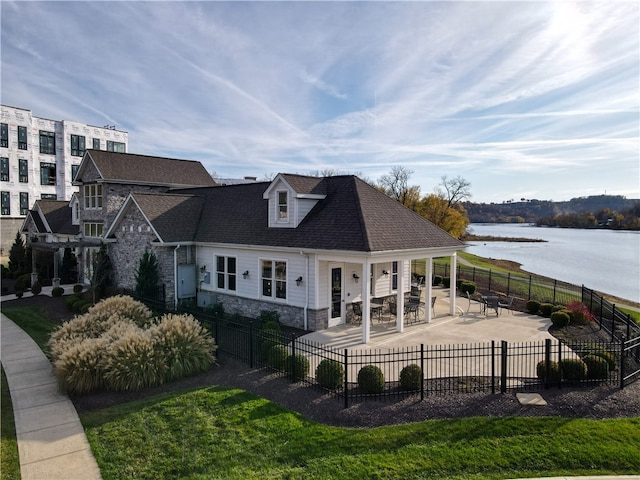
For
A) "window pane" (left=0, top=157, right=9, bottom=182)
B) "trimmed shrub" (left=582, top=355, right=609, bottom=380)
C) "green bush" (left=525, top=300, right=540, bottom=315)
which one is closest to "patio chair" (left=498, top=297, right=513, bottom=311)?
"green bush" (left=525, top=300, right=540, bottom=315)

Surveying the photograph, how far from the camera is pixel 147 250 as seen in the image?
→ 69.8ft

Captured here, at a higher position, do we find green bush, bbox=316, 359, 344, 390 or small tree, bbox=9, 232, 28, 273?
small tree, bbox=9, 232, 28, 273

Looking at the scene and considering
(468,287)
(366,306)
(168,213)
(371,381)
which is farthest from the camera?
(468,287)

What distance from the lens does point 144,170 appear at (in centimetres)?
2764

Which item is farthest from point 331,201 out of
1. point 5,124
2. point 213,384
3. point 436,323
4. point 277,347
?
point 5,124

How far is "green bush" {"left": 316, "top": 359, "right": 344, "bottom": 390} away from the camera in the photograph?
10.4 meters

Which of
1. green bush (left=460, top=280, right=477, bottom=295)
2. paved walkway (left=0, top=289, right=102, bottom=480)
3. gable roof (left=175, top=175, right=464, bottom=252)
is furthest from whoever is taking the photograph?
green bush (left=460, top=280, right=477, bottom=295)

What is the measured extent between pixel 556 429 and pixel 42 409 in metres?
11.4

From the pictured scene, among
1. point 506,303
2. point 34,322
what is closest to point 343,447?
point 506,303

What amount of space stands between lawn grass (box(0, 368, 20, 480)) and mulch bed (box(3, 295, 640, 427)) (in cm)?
134

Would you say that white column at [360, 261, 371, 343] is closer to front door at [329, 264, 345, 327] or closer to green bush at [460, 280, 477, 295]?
front door at [329, 264, 345, 327]

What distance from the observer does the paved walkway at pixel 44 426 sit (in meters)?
7.45

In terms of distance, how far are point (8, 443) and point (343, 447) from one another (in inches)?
262

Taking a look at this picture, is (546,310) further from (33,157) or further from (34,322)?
(33,157)
